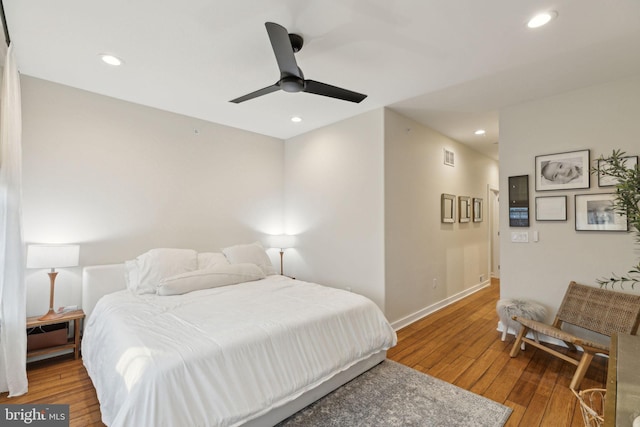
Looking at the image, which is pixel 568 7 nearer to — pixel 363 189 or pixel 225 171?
pixel 363 189

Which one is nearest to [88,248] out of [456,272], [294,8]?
[294,8]

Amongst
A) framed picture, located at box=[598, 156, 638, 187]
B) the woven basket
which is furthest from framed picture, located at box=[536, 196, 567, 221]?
the woven basket

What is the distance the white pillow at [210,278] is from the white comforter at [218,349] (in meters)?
0.11

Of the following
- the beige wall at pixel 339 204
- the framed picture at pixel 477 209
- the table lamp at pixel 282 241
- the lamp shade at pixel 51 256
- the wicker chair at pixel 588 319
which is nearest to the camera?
the wicker chair at pixel 588 319

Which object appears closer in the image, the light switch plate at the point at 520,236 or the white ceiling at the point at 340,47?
the white ceiling at the point at 340,47

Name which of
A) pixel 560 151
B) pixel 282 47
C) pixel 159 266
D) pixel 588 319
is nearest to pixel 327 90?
pixel 282 47

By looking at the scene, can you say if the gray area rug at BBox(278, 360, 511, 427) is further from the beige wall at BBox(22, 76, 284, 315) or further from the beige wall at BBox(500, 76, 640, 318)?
the beige wall at BBox(22, 76, 284, 315)

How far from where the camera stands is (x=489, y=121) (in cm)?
390

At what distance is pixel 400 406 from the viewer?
2.09m

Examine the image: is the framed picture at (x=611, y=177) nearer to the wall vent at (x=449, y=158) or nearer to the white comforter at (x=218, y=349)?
the wall vent at (x=449, y=158)

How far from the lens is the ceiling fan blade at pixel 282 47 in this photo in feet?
5.57

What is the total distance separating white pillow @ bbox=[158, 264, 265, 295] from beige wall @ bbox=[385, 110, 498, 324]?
1.61m

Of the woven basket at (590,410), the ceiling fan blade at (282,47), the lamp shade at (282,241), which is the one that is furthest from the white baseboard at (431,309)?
the ceiling fan blade at (282,47)

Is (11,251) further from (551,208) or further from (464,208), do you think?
(464,208)
